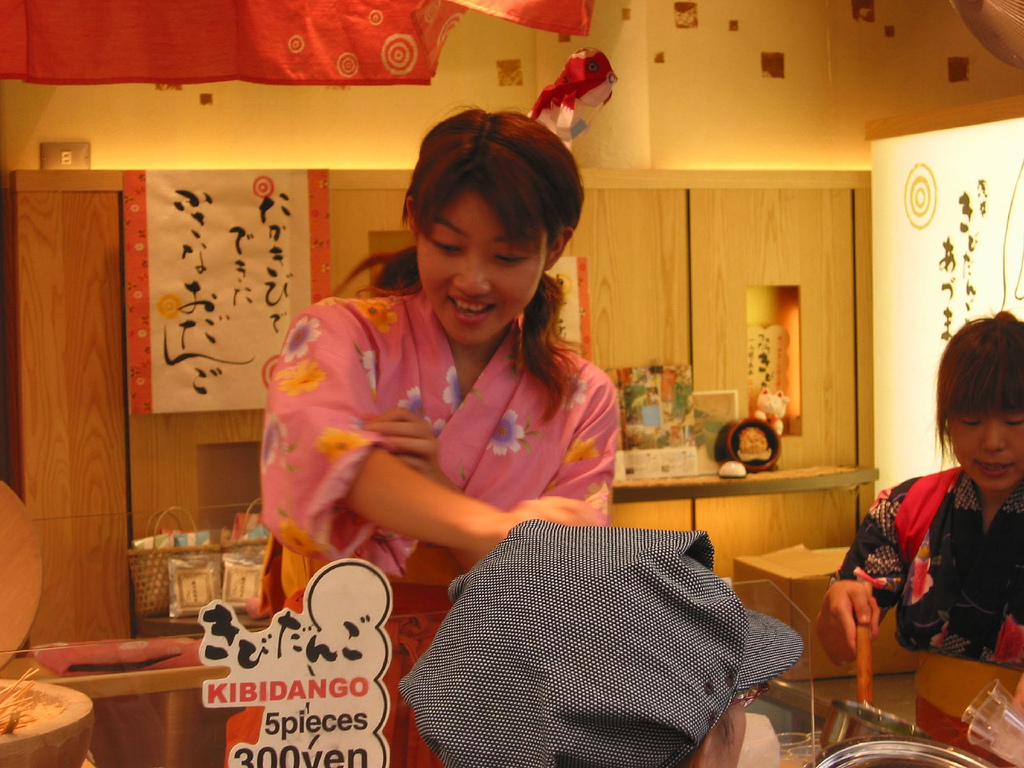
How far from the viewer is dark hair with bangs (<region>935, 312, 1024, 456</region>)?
186 cm

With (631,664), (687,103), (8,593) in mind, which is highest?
(687,103)

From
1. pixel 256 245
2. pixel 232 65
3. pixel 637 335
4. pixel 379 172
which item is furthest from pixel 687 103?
pixel 232 65

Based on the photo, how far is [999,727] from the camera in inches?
41.8

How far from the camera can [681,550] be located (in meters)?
0.73

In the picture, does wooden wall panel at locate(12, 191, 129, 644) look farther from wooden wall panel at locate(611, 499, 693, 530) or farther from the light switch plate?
wooden wall panel at locate(611, 499, 693, 530)

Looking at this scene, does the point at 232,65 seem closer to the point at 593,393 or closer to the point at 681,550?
the point at 593,393

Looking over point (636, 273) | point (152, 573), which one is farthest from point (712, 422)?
point (152, 573)

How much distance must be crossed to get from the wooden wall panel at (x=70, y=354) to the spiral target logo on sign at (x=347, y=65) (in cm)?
267

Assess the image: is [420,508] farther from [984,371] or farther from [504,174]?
[984,371]

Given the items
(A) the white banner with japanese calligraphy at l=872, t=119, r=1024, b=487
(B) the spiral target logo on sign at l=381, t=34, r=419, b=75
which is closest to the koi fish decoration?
(B) the spiral target logo on sign at l=381, t=34, r=419, b=75

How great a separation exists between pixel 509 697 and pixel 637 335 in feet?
12.8

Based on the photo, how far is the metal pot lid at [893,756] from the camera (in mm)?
884

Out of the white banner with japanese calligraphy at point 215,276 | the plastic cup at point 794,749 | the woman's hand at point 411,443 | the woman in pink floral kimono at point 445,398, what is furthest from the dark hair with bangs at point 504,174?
the white banner with japanese calligraphy at point 215,276

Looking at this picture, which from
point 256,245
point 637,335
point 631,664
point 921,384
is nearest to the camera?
point 631,664
